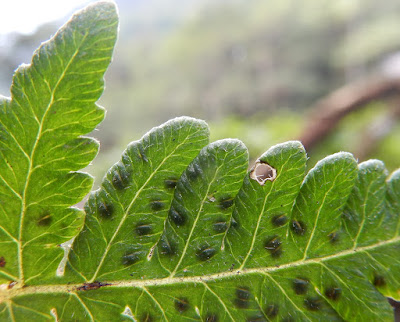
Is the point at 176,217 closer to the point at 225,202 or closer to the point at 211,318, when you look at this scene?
the point at 225,202

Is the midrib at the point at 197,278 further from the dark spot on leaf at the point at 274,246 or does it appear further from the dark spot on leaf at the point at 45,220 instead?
the dark spot on leaf at the point at 45,220

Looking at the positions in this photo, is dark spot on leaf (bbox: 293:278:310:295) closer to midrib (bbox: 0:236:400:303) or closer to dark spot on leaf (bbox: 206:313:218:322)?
midrib (bbox: 0:236:400:303)

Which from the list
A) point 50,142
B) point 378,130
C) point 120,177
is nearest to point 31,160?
point 50,142

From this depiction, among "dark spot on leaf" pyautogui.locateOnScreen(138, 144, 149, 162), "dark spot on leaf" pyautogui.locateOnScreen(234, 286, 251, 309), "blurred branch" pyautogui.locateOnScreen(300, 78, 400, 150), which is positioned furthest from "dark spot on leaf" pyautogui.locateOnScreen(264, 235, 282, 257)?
"blurred branch" pyautogui.locateOnScreen(300, 78, 400, 150)

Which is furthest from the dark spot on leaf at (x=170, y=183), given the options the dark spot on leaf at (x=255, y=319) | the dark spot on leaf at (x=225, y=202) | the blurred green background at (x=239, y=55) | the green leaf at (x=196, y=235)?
the blurred green background at (x=239, y=55)

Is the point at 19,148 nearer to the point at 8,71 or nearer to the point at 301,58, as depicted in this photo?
the point at 8,71
